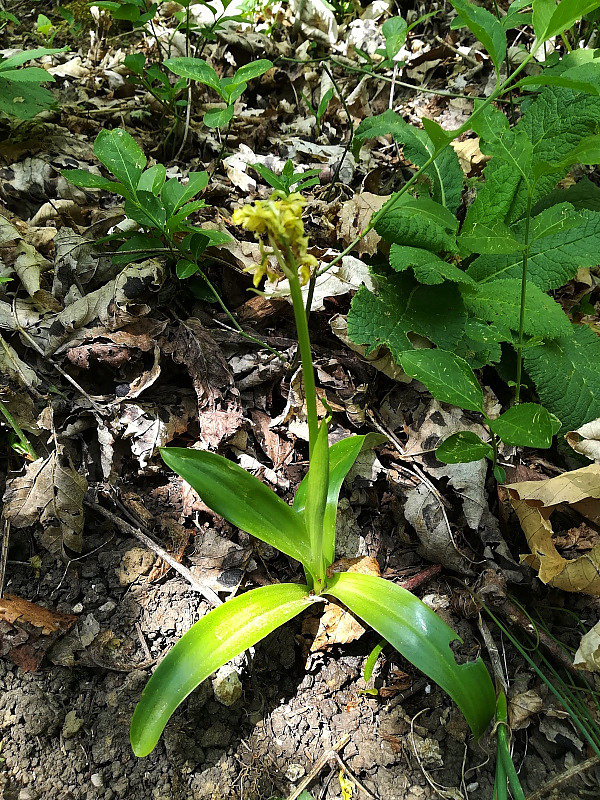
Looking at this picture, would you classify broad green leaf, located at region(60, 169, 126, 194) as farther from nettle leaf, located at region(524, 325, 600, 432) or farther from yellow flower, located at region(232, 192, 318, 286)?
nettle leaf, located at region(524, 325, 600, 432)

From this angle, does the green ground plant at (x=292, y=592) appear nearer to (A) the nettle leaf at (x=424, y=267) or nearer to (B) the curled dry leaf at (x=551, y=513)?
(B) the curled dry leaf at (x=551, y=513)

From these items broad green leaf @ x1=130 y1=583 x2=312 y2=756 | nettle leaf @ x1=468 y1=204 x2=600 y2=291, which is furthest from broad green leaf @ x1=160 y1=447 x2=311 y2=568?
nettle leaf @ x1=468 y1=204 x2=600 y2=291

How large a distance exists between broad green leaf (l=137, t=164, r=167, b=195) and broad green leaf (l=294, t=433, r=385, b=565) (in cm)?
93

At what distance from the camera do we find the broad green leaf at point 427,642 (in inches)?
40.9

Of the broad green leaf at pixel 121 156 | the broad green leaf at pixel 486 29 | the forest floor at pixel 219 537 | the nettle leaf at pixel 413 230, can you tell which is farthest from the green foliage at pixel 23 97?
the broad green leaf at pixel 486 29

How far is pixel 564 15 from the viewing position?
1.03 meters

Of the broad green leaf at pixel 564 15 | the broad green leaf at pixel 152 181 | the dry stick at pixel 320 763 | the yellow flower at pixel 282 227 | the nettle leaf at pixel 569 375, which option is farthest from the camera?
the broad green leaf at pixel 152 181

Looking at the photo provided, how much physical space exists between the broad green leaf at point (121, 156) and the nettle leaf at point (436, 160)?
2.39 ft

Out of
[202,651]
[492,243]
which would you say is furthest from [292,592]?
[492,243]

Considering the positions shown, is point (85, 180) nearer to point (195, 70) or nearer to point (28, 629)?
point (195, 70)

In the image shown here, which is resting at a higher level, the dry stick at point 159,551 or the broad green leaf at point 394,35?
the broad green leaf at point 394,35

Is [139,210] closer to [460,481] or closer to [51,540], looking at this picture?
[51,540]

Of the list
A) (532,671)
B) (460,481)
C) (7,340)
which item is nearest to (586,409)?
(460,481)

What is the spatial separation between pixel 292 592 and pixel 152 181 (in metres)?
1.22
